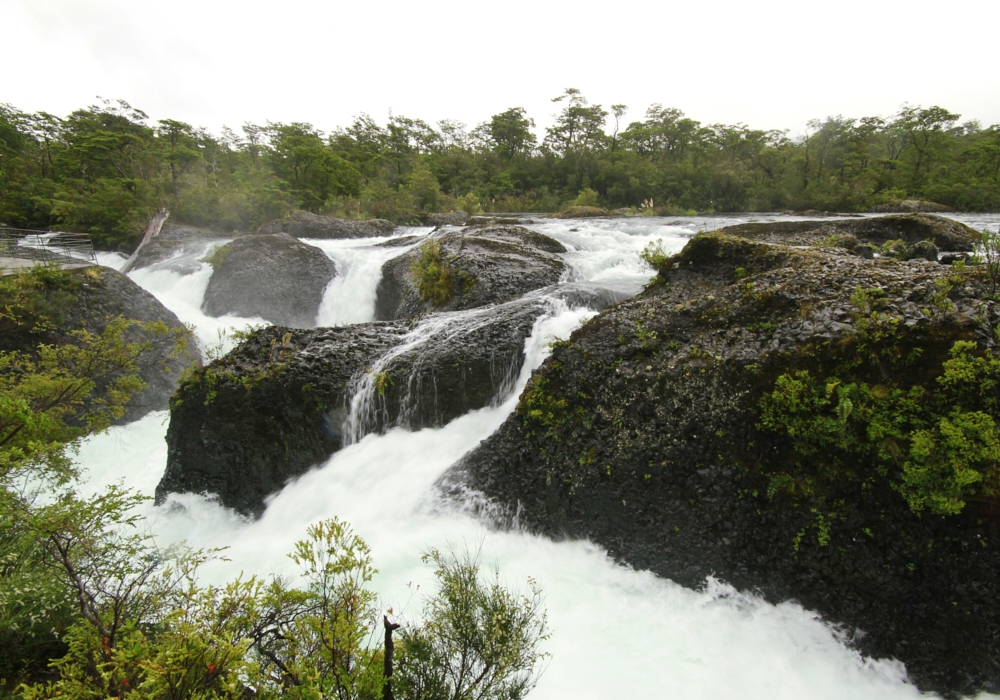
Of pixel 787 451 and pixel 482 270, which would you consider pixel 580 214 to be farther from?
pixel 787 451

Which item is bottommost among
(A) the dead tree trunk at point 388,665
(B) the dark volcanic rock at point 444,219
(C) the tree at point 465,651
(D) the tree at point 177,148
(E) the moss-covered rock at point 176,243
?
(C) the tree at point 465,651

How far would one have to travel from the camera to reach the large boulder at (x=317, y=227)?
18.9m

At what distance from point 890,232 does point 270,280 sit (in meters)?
15.5

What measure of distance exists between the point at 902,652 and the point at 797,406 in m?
2.04

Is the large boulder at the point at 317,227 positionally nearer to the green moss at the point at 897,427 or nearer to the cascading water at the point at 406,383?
the cascading water at the point at 406,383

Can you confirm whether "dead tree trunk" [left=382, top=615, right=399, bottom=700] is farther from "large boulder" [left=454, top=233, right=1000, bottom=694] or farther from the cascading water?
the cascading water

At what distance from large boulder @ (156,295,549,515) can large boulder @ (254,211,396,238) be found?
518 inches

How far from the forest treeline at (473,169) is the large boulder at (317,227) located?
451 centimetres

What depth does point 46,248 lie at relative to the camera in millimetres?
15414

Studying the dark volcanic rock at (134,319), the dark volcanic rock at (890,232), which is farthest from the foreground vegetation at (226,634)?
the dark volcanic rock at (890,232)

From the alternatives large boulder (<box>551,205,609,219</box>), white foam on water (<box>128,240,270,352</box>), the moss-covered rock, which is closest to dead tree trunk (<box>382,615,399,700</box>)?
white foam on water (<box>128,240,270,352</box>)

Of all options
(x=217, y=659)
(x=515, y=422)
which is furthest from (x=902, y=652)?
(x=217, y=659)

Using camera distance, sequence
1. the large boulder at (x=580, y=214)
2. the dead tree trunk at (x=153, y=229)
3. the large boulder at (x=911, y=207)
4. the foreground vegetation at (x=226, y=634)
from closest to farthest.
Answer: the foreground vegetation at (x=226, y=634) → the dead tree trunk at (x=153, y=229) → the large boulder at (x=911, y=207) → the large boulder at (x=580, y=214)

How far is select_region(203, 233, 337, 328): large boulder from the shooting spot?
44.4 feet
